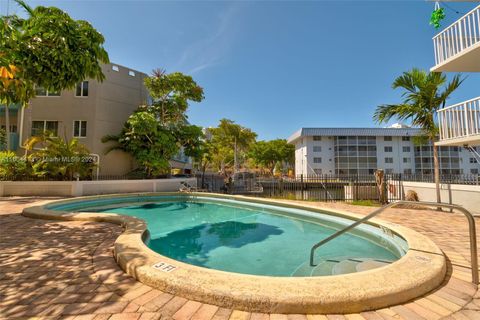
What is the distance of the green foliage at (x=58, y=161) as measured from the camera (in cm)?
1177

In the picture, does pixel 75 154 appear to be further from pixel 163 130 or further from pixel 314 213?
pixel 314 213

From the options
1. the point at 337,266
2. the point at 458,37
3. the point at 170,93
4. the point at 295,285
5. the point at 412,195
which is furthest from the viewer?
the point at 170,93

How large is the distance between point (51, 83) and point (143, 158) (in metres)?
10.4

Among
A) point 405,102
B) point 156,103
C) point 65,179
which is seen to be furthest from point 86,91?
point 405,102

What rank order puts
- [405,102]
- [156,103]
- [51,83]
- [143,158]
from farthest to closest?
1. [156,103]
2. [143,158]
3. [405,102]
4. [51,83]

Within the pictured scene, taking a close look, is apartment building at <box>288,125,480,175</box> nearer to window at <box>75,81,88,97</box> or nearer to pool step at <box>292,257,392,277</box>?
window at <box>75,81,88,97</box>

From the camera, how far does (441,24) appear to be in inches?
317

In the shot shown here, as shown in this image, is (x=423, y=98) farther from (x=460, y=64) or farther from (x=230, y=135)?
(x=230, y=135)

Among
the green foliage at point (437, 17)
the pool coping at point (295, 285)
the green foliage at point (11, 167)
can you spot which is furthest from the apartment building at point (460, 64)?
the green foliage at point (11, 167)

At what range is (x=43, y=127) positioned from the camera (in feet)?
50.9

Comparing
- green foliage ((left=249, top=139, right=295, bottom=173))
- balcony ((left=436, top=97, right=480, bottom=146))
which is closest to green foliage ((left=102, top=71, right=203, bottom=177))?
balcony ((left=436, top=97, right=480, bottom=146))

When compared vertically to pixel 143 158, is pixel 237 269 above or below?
below

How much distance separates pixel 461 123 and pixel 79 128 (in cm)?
2169

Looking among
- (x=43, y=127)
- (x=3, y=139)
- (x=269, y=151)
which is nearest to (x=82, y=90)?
(x=43, y=127)
